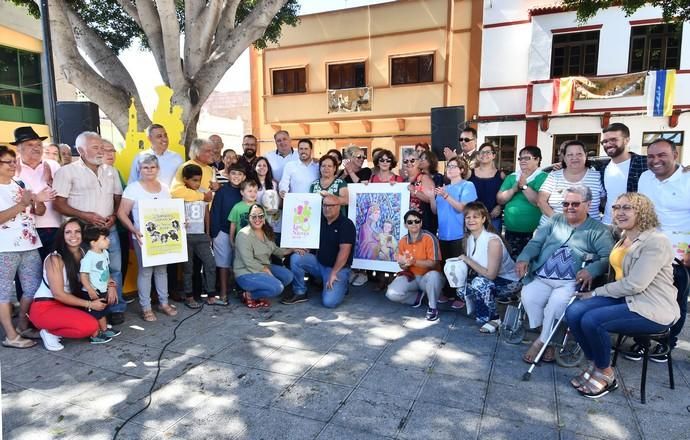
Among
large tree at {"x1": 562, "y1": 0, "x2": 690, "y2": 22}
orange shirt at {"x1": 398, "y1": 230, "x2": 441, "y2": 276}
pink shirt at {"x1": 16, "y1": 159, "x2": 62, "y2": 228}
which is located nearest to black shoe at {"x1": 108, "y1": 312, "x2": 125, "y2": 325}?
pink shirt at {"x1": 16, "y1": 159, "x2": 62, "y2": 228}

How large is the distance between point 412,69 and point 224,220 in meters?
13.2

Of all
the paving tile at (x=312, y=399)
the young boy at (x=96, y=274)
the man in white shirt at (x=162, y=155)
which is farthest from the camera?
the man in white shirt at (x=162, y=155)

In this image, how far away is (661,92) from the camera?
1318 cm

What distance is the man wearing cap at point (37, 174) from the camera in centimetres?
418

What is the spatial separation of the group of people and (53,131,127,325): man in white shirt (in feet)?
0.05

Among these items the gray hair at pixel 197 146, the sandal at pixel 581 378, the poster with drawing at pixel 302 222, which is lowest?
the sandal at pixel 581 378

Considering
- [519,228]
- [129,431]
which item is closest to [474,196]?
[519,228]

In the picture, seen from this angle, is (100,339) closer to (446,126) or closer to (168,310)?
(168,310)

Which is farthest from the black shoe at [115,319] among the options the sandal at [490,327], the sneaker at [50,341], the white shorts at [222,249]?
the sandal at [490,327]

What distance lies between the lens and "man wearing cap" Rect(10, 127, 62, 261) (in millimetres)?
4176

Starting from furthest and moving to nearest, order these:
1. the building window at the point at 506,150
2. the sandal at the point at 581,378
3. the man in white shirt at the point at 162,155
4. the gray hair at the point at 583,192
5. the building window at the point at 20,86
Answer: the building window at the point at 506,150 → the building window at the point at 20,86 → the man in white shirt at the point at 162,155 → the gray hair at the point at 583,192 → the sandal at the point at 581,378

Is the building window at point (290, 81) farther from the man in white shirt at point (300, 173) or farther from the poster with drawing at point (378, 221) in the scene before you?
the poster with drawing at point (378, 221)

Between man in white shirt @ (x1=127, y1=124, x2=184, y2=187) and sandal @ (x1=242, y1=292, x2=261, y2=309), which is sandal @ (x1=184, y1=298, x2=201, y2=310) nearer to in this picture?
sandal @ (x1=242, y1=292, x2=261, y2=309)

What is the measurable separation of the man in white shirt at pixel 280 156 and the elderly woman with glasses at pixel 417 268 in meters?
2.30
